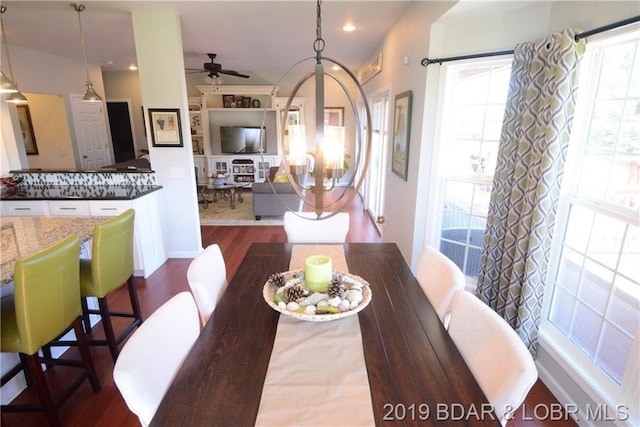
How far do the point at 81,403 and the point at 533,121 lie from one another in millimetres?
3134

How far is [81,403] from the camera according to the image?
189 centimetres

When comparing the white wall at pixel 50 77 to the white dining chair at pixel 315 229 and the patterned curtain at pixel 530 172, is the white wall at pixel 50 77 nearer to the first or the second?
the white dining chair at pixel 315 229

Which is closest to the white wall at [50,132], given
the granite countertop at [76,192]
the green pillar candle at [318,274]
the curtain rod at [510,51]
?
the granite countertop at [76,192]

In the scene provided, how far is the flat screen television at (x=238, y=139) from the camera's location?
26.4 ft

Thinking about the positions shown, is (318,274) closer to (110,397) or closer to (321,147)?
(321,147)

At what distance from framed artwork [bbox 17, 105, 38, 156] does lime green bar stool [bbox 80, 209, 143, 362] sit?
5340 millimetres

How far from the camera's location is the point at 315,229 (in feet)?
8.23

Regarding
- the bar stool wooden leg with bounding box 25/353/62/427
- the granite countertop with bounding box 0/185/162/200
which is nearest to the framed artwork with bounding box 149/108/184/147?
the granite countertop with bounding box 0/185/162/200

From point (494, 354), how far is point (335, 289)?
0.65 m

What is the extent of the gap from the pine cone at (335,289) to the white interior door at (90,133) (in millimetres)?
6558

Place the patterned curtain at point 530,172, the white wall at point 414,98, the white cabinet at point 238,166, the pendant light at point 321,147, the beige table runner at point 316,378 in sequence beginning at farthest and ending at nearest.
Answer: the white cabinet at point 238,166 < the white wall at point 414,98 < the patterned curtain at point 530,172 < the pendant light at point 321,147 < the beige table runner at point 316,378

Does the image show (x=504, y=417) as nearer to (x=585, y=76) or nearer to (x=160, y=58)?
(x=585, y=76)

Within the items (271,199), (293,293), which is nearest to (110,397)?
(293,293)

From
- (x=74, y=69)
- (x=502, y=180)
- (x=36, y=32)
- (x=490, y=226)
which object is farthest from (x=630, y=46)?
(x=74, y=69)
